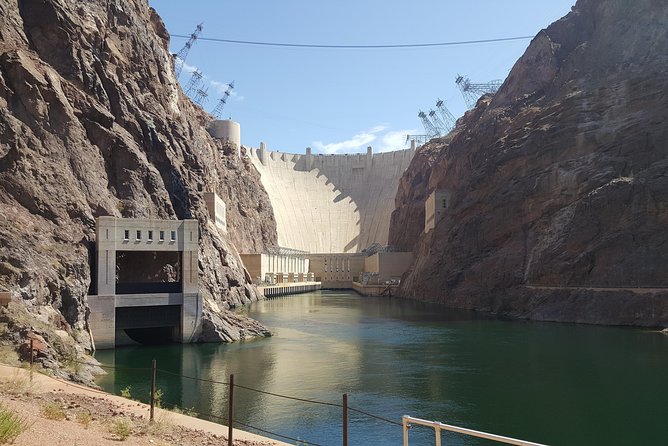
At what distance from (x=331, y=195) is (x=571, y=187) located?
384 ft

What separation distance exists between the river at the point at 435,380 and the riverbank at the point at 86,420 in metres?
4.94

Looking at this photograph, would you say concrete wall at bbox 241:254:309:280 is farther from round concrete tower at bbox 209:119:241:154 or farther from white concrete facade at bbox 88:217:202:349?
white concrete facade at bbox 88:217:202:349

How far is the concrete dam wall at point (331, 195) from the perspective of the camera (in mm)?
171625

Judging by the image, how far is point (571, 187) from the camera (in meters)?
70.0

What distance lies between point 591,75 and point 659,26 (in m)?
9.50

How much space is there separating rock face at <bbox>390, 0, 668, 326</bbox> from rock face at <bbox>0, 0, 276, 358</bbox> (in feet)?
104

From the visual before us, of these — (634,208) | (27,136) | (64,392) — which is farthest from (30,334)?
(634,208)

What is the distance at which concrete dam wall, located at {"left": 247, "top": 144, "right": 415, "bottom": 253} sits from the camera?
172 meters

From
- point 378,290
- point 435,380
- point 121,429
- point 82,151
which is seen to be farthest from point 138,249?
point 378,290

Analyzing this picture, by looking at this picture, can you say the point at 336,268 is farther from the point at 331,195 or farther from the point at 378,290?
the point at 378,290

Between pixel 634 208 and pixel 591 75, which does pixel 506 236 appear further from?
pixel 591 75

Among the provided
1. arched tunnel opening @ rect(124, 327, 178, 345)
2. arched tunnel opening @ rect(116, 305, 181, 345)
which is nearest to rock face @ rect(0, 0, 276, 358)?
arched tunnel opening @ rect(116, 305, 181, 345)

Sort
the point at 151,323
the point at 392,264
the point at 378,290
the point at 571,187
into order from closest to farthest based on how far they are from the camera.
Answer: the point at 151,323, the point at 571,187, the point at 378,290, the point at 392,264

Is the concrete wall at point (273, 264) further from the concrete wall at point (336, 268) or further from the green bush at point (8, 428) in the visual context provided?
the green bush at point (8, 428)
